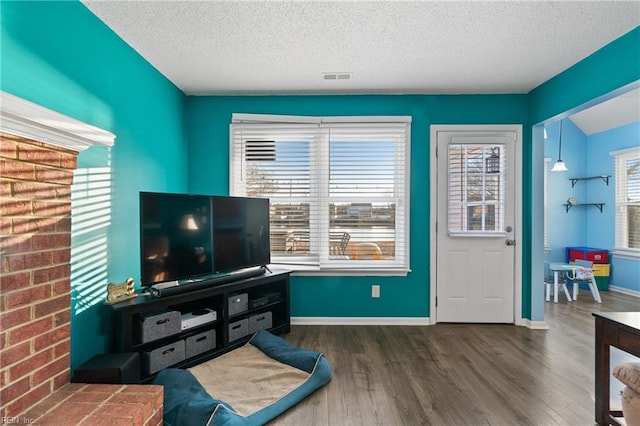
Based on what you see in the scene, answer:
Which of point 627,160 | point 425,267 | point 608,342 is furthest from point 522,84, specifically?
point 627,160

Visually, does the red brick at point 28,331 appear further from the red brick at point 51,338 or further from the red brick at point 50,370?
Answer: the red brick at point 50,370

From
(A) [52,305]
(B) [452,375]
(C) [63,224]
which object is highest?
(C) [63,224]

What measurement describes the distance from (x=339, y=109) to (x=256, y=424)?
9.53ft

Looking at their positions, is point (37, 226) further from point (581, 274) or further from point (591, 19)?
point (581, 274)

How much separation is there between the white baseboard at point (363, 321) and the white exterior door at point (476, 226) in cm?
23

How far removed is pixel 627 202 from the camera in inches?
196

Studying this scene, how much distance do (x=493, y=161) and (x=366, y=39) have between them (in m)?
2.02

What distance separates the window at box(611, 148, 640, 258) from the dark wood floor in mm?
2251

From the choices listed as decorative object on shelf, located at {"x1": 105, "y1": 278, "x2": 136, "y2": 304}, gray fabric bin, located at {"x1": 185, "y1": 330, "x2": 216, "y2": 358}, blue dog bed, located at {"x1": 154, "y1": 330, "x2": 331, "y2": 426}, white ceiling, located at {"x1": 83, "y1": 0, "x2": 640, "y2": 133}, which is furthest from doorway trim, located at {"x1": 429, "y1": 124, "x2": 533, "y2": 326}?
decorative object on shelf, located at {"x1": 105, "y1": 278, "x2": 136, "y2": 304}

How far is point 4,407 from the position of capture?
4.40ft

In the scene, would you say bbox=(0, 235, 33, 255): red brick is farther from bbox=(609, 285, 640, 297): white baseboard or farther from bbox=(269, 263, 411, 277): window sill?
bbox=(609, 285, 640, 297): white baseboard

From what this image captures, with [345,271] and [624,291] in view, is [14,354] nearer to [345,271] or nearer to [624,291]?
[345,271]

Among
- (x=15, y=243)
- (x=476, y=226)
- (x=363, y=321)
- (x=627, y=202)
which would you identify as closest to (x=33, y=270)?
(x=15, y=243)

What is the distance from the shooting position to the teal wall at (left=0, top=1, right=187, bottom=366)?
162cm
